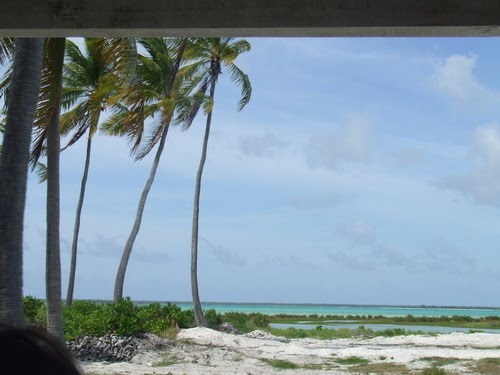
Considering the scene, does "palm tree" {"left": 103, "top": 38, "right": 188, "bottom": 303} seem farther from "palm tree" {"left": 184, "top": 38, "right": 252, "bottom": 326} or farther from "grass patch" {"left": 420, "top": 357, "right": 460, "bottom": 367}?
"grass patch" {"left": 420, "top": 357, "right": 460, "bottom": 367}

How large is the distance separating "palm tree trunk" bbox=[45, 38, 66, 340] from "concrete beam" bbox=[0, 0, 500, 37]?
5590 mm

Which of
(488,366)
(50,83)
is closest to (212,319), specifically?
(488,366)

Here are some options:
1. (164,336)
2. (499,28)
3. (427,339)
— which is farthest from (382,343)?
(499,28)

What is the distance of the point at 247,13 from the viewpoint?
164 inches

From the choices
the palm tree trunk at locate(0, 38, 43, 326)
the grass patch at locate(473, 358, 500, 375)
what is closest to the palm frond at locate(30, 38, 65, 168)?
the palm tree trunk at locate(0, 38, 43, 326)

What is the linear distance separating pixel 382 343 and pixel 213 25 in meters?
17.1

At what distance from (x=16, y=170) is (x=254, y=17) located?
4.37 m

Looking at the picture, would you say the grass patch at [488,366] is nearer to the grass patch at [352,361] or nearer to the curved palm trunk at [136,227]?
the grass patch at [352,361]

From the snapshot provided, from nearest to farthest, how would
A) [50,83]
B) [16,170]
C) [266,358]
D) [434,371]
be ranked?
[16,170] < [50,83] < [434,371] < [266,358]

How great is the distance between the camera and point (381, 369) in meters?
13.0

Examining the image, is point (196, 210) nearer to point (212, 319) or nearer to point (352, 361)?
point (212, 319)

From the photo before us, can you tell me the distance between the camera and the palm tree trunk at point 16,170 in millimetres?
7266

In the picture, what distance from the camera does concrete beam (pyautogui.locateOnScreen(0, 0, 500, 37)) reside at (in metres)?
4.12

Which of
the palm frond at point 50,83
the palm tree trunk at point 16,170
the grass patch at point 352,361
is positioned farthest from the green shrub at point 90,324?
the palm tree trunk at point 16,170
